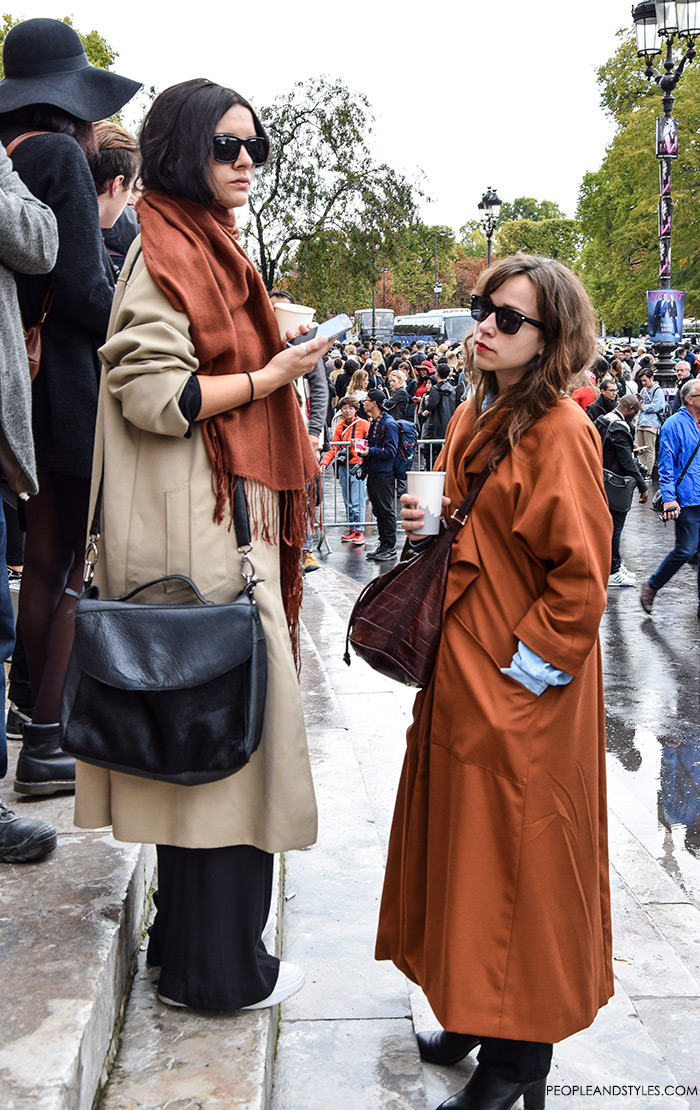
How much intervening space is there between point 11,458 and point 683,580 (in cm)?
914

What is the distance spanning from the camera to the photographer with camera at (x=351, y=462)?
13141mm

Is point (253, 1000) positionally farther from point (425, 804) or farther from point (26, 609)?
point (26, 609)

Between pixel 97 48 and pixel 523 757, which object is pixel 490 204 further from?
pixel 523 757

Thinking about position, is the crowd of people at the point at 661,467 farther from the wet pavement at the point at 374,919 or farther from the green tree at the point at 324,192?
the green tree at the point at 324,192

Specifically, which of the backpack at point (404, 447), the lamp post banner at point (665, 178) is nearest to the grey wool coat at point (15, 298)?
the backpack at point (404, 447)

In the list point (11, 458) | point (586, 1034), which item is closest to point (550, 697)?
point (586, 1034)

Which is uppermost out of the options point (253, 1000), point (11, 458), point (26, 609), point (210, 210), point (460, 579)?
point (210, 210)

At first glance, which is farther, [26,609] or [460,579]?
[26,609]

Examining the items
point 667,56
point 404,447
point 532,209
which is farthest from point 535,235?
point 404,447

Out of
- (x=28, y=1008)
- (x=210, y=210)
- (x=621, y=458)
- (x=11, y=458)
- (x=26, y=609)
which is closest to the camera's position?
(x=28, y=1008)

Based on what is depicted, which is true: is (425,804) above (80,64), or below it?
below

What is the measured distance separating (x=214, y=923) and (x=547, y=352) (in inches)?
57.4

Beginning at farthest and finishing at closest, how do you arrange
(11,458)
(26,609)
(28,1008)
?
(26,609)
(11,458)
(28,1008)

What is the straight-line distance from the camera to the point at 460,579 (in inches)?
93.4
